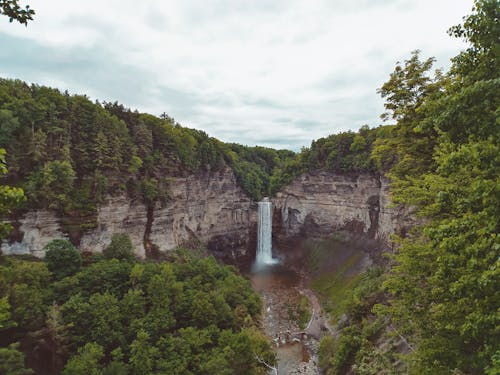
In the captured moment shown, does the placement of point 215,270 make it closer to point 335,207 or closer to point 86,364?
point 86,364

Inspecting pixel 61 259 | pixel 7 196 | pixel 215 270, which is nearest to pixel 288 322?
pixel 215 270

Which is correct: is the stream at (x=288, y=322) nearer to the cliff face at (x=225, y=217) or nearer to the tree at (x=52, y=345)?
→ the cliff face at (x=225, y=217)

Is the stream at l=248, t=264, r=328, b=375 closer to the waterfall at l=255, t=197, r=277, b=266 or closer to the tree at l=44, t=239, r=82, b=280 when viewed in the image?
the waterfall at l=255, t=197, r=277, b=266

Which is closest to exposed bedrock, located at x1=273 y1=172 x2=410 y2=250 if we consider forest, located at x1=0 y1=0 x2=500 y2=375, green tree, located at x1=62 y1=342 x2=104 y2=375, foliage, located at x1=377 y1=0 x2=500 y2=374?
forest, located at x1=0 y1=0 x2=500 y2=375

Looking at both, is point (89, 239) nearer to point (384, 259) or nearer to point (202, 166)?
point (202, 166)

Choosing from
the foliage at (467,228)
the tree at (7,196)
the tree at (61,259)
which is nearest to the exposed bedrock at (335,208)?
the foliage at (467,228)

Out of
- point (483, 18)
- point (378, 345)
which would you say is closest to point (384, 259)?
point (378, 345)
